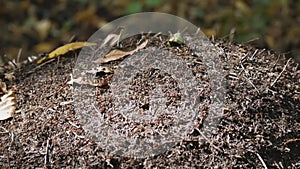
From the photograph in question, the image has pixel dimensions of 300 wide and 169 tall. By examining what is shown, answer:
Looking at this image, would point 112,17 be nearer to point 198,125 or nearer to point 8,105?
point 8,105

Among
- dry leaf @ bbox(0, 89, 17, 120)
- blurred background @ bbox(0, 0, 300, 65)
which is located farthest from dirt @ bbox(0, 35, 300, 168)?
blurred background @ bbox(0, 0, 300, 65)

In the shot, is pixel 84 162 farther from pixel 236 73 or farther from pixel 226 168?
pixel 236 73

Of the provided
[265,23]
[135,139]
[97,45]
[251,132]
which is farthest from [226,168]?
[265,23]

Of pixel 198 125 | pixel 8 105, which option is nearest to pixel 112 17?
pixel 8 105

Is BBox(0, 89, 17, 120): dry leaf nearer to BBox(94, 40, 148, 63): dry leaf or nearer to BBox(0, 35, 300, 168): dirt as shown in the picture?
BBox(0, 35, 300, 168): dirt

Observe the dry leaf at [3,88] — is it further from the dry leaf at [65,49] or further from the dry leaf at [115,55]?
the dry leaf at [115,55]

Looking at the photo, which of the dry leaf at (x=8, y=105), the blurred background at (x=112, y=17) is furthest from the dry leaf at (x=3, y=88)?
the blurred background at (x=112, y=17)

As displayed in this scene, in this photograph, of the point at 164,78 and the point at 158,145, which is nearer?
the point at 158,145
